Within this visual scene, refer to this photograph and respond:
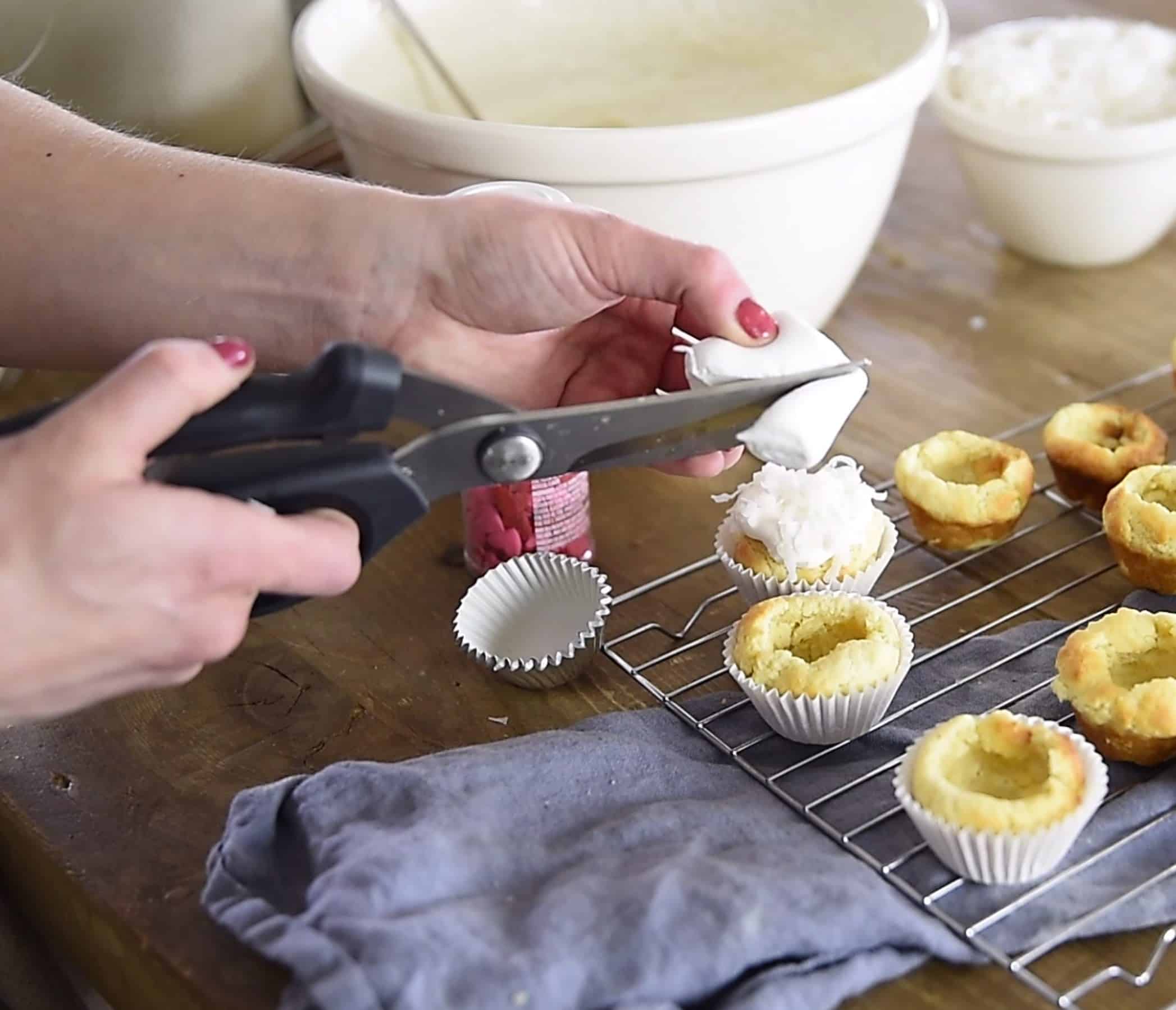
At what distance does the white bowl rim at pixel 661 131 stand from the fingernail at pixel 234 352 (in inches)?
19.2

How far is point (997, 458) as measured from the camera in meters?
1.30

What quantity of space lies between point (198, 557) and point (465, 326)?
41 cm

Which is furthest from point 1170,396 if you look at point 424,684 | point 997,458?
point 424,684

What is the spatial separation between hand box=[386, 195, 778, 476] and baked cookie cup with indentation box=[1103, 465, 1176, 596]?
0.30 meters

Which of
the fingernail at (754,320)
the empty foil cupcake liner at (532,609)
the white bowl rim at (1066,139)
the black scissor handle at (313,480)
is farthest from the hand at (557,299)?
the white bowl rim at (1066,139)

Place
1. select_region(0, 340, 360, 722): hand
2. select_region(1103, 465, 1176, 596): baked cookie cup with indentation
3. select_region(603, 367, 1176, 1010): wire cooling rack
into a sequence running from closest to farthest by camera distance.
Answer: select_region(0, 340, 360, 722): hand → select_region(603, 367, 1176, 1010): wire cooling rack → select_region(1103, 465, 1176, 596): baked cookie cup with indentation

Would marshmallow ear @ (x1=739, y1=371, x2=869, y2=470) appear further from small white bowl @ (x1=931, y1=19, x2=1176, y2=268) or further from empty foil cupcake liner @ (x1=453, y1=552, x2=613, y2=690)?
small white bowl @ (x1=931, y1=19, x2=1176, y2=268)

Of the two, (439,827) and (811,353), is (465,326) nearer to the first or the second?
(811,353)

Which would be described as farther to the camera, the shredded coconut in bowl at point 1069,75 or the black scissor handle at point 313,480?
the shredded coconut in bowl at point 1069,75

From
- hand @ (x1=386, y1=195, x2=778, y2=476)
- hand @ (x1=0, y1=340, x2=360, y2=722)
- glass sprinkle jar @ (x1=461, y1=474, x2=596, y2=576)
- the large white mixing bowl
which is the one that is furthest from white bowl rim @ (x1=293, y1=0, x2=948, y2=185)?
hand @ (x1=0, y1=340, x2=360, y2=722)

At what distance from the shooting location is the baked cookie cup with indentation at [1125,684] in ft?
3.25

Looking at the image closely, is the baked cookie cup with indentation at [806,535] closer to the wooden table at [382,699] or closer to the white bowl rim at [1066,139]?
the wooden table at [382,699]

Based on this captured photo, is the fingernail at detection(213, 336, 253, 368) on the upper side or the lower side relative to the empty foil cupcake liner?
upper

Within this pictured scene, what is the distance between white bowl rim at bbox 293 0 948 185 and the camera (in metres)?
1.28
